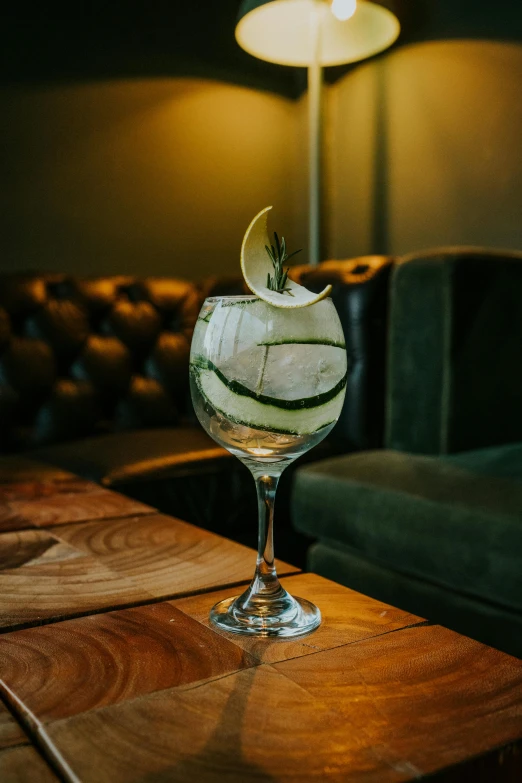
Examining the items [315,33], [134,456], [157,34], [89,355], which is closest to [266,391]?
[134,456]

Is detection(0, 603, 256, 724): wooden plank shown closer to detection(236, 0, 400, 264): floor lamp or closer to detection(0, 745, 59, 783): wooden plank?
detection(0, 745, 59, 783): wooden plank

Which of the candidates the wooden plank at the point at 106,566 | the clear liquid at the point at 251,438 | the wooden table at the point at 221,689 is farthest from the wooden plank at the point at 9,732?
the clear liquid at the point at 251,438

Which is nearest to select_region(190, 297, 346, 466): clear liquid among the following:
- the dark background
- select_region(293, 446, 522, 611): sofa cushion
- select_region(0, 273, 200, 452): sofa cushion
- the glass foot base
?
the glass foot base

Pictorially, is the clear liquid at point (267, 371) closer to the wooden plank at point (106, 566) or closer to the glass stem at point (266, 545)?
the glass stem at point (266, 545)

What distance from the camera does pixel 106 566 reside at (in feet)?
2.19

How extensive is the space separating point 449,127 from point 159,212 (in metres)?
1.20

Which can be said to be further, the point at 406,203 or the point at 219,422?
the point at 406,203

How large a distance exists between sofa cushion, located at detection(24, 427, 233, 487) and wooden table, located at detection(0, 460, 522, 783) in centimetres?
93

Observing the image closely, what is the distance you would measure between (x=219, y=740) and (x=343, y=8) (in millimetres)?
2337

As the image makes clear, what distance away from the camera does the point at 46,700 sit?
0.41 meters

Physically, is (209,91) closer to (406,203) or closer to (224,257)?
(224,257)

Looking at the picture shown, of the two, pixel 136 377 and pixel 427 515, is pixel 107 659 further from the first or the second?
pixel 136 377

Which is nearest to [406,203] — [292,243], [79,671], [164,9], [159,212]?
[292,243]

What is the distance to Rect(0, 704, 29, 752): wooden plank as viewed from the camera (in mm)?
368
